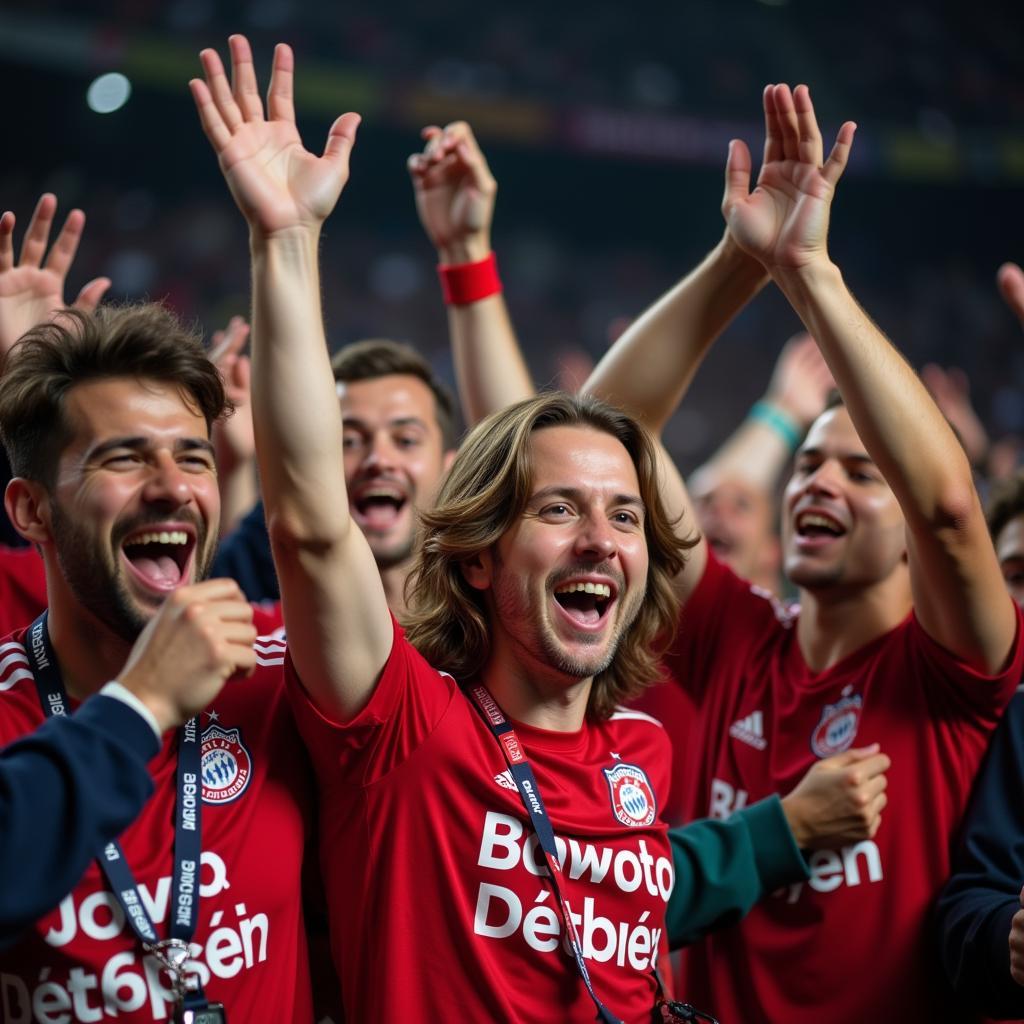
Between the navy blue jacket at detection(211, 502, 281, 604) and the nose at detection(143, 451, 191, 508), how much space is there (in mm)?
1498

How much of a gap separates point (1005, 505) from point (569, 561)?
→ 1703mm

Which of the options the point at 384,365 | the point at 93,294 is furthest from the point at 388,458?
the point at 93,294

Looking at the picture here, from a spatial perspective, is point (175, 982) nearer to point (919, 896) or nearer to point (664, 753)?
point (664, 753)

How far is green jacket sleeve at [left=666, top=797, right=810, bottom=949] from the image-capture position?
249cm

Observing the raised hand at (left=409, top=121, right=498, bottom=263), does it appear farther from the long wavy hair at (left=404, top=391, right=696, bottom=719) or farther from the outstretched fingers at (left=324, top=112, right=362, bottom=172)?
the outstretched fingers at (left=324, top=112, right=362, bottom=172)

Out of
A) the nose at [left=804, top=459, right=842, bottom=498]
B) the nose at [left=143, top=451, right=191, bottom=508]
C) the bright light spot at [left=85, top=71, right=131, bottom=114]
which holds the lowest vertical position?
the nose at [left=143, top=451, right=191, bottom=508]

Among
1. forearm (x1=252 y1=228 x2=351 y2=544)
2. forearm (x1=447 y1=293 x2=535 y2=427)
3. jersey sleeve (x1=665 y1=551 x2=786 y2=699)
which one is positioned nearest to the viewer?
forearm (x1=252 y1=228 x2=351 y2=544)

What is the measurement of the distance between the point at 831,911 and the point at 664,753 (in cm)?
48

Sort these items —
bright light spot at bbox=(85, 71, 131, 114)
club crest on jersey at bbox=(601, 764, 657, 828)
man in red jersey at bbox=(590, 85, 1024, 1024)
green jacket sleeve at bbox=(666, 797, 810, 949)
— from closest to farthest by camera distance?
club crest on jersey at bbox=(601, 764, 657, 828)
man in red jersey at bbox=(590, 85, 1024, 1024)
green jacket sleeve at bbox=(666, 797, 810, 949)
bright light spot at bbox=(85, 71, 131, 114)

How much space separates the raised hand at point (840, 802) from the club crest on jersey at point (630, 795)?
0.39 meters

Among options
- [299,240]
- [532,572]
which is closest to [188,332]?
[299,240]

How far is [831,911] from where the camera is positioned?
2.56 metres

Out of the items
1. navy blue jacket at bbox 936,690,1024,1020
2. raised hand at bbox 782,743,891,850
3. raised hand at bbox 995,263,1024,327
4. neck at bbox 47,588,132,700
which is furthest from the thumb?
navy blue jacket at bbox 936,690,1024,1020

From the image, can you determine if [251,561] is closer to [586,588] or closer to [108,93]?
[586,588]
